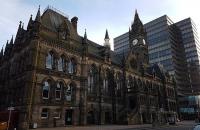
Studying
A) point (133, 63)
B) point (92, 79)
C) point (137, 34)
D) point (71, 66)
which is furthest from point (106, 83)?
point (137, 34)

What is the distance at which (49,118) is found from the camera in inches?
1319

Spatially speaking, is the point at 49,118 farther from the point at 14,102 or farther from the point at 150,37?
the point at 150,37

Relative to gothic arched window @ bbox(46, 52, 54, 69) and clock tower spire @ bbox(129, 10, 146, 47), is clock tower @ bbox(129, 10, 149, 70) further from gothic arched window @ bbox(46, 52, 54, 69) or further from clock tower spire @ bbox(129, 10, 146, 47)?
gothic arched window @ bbox(46, 52, 54, 69)

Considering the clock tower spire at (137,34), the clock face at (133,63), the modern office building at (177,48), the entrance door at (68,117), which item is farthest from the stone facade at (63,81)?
the modern office building at (177,48)

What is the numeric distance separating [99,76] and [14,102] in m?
17.4

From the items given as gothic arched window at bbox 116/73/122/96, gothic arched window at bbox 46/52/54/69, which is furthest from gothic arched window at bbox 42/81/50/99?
gothic arched window at bbox 116/73/122/96

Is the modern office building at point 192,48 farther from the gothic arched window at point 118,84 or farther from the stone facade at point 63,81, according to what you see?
the gothic arched window at point 118,84

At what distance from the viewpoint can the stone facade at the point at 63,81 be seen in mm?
33375

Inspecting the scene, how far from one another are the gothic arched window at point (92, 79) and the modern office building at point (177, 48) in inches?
3065

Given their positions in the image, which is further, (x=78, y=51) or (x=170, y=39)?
(x=170, y=39)

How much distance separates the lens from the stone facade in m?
33.4

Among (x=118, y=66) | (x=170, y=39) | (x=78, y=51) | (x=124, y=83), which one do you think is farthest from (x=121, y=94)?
(x=170, y=39)

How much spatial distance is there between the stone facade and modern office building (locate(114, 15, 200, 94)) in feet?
216

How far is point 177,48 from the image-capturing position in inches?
4906
